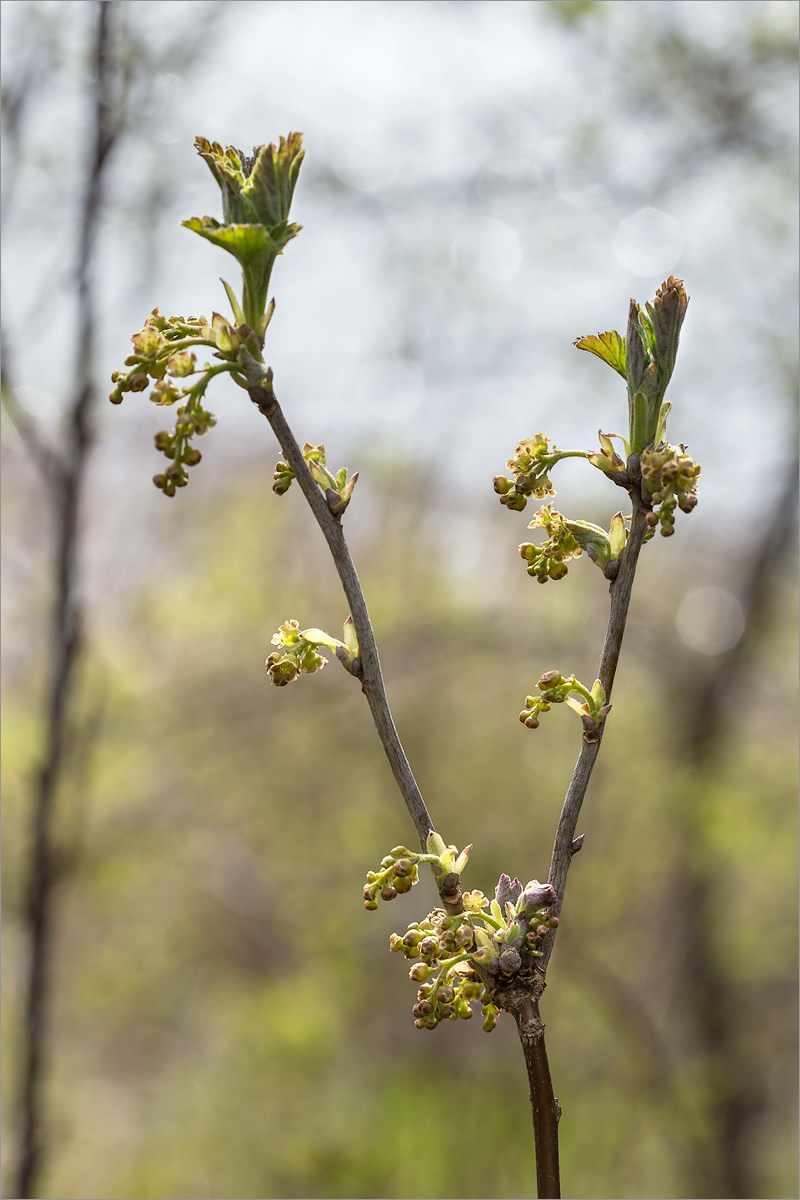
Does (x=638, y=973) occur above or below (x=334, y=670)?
below

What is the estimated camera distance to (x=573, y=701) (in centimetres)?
41

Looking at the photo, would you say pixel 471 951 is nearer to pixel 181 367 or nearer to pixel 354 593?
pixel 354 593

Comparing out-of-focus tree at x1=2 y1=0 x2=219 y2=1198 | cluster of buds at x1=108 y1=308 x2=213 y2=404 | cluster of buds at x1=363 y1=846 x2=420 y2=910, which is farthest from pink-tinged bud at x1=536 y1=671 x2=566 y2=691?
out-of-focus tree at x1=2 y1=0 x2=219 y2=1198

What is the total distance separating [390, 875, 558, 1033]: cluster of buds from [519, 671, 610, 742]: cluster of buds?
3.0 inches

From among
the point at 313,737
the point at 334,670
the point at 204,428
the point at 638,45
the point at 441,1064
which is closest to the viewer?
the point at 204,428

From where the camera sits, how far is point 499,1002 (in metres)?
0.39

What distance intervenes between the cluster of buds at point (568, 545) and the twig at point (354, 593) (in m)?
0.10

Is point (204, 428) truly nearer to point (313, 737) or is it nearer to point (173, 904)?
point (313, 737)

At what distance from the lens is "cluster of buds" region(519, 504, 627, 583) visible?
0.42 metres

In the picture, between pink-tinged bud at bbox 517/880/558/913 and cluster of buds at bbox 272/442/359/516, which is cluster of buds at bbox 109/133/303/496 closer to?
cluster of buds at bbox 272/442/359/516

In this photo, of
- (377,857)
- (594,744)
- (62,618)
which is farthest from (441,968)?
(377,857)

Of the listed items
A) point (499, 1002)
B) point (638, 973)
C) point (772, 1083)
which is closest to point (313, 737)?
point (638, 973)

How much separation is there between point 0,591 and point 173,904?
1751 millimetres

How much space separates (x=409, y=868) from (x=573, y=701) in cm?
11
